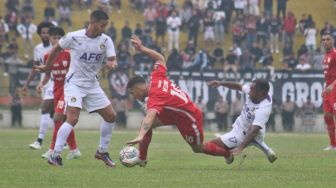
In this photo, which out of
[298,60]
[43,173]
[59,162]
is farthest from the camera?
[298,60]

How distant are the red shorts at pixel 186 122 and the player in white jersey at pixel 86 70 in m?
1.31

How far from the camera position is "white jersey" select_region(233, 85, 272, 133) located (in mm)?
16438

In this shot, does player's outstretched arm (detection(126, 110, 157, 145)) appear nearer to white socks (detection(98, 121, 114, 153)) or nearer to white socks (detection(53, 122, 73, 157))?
white socks (detection(53, 122, 73, 157))

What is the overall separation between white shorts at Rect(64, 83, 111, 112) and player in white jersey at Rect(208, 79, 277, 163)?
1.97 meters

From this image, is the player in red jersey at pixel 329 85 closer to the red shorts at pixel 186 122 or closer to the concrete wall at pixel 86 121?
the red shorts at pixel 186 122

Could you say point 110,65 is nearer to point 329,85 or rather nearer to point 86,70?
point 86,70

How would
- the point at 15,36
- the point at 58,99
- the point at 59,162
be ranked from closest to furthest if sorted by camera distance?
the point at 59,162
the point at 58,99
the point at 15,36

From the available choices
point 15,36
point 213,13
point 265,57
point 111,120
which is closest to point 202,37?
point 213,13

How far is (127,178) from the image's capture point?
44.3 ft

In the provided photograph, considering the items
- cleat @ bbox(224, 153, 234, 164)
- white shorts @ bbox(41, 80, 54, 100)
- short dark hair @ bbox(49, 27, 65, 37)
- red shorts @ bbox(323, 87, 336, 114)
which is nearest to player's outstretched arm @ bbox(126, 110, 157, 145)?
cleat @ bbox(224, 153, 234, 164)

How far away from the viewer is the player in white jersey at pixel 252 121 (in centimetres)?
1644

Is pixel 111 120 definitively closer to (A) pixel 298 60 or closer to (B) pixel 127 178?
(B) pixel 127 178

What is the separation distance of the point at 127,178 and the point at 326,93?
29.5ft

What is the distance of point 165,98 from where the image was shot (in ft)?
48.3
